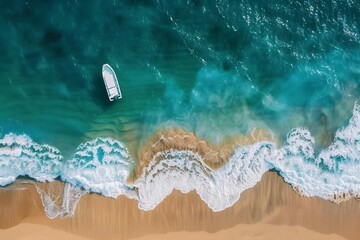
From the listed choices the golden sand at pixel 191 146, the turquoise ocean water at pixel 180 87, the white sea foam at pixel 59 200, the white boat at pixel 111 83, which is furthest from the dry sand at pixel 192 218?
the white boat at pixel 111 83

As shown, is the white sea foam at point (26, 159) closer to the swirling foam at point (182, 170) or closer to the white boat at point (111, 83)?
the swirling foam at point (182, 170)

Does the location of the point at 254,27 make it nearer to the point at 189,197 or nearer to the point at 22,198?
the point at 189,197

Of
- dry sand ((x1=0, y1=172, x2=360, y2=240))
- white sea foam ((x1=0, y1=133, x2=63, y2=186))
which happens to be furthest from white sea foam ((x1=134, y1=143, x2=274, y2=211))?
white sea foam ((x1=0, y1=133, x2=63, y2=186))

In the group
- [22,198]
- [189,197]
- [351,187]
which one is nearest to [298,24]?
[351,187]

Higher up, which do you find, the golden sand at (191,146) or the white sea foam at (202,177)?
the golden sand at (191,146)

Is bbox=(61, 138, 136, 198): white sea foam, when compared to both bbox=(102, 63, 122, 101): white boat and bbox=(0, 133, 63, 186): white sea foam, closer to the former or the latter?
bbox=(0, 133, 63, 186): white sea foam

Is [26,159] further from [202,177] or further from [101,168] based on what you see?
[202,177]

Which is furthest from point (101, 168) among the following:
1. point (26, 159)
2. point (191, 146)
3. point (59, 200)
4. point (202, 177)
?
point (202, 177)
